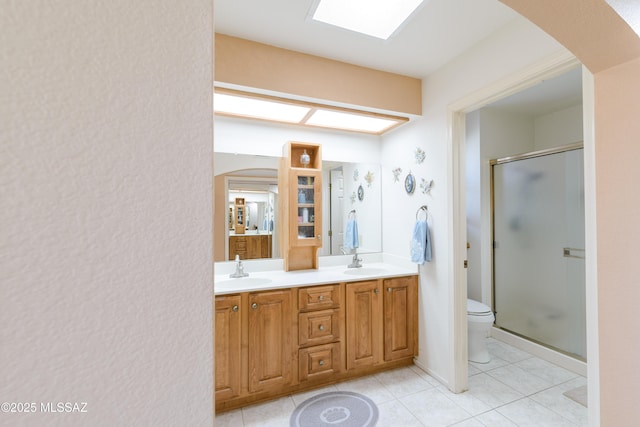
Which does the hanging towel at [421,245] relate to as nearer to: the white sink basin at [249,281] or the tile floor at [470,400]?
the tile floor at [470,400]

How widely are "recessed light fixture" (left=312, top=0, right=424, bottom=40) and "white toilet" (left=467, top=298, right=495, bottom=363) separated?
7.61 ft

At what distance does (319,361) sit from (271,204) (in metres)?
1.36

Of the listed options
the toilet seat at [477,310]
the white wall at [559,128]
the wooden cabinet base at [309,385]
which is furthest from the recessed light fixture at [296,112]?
the wooden cabinet base at [309,385]

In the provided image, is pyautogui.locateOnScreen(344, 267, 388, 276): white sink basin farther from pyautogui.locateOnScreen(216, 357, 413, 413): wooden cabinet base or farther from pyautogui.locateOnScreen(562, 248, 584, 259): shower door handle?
pyautogui.locateOnScreen(562, 248, 584, 259): shower door handle

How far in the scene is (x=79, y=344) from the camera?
1.03 ft

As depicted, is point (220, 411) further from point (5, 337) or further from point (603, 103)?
point (603, 103)

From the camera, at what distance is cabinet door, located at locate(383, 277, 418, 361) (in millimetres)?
2174

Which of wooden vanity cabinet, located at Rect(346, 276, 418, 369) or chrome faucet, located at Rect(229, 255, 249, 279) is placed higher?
chrome faucet, located at Rect(229, 255, 249, 279)

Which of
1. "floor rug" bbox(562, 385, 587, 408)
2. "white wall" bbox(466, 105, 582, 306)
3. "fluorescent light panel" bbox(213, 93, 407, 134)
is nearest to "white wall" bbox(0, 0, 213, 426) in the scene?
"fluorescent light panel" bbox(213, 93, 407, 134)

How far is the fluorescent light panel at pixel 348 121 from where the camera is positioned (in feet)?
7.19

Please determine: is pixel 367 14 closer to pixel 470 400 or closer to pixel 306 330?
pixel 306 330

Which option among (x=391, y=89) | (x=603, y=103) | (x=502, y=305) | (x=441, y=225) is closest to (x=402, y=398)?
(x=441, y=225)

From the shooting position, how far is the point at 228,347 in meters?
1.72

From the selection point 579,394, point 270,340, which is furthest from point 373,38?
point 579,394
